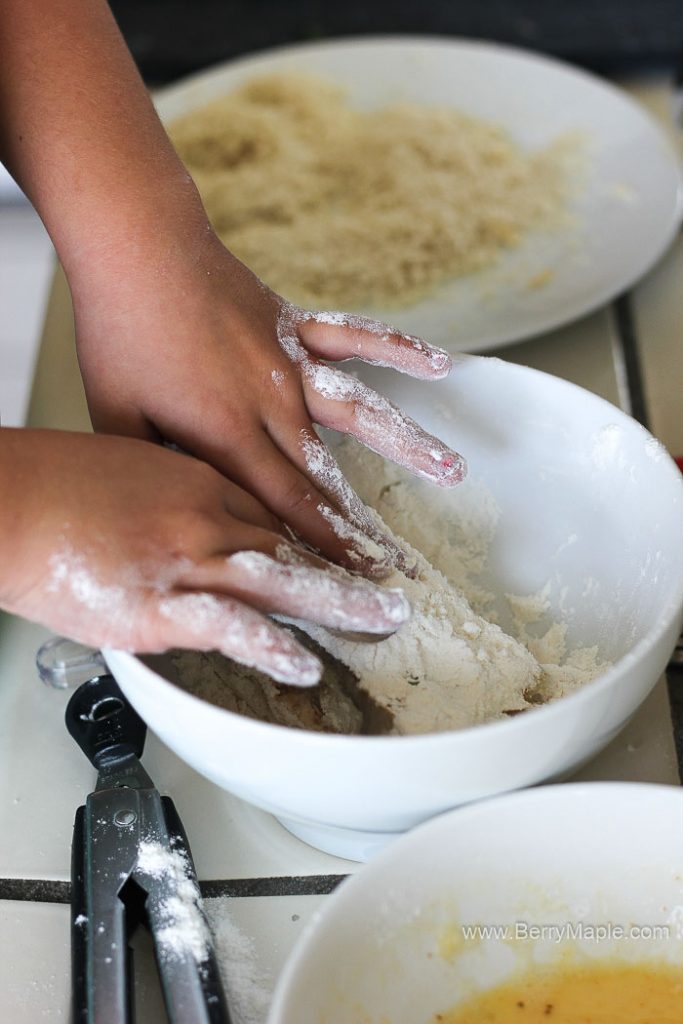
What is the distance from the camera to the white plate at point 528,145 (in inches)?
40.9

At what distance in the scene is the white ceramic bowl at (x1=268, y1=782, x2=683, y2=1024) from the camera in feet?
1.75

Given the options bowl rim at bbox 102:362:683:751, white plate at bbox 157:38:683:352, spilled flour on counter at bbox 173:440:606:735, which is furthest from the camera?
white plate at bbox 157:38:683:352

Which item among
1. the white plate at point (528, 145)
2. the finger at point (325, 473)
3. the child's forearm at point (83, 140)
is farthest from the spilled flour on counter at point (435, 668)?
the white plate at point (528, 145)

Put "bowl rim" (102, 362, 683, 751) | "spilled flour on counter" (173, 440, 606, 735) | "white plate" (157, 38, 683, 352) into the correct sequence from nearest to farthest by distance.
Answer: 1. "bowl rim" (102, 362, 683, 751)
2. "spilled flour on counter" (173, 440, 606, 735)
3. "white plate" (157, 38, 683, 352)

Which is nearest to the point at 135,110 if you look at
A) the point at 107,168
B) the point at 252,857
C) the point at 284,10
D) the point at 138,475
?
the point at 107,168

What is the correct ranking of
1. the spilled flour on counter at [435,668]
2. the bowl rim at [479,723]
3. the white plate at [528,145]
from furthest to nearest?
the white plate at [528,145] < the spilled flour on counter at [435,668] < the bowl rim at [479,723]

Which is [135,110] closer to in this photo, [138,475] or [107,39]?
[107,39]

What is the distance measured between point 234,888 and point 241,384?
0.97 ft

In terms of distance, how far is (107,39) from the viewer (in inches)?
30.5

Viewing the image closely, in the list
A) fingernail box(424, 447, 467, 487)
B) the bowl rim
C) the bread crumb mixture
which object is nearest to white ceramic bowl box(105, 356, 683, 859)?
the bowl rim

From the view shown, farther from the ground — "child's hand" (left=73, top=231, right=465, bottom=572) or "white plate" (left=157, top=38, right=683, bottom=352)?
"child's hand" (left=73, top=231, right=465, bottom=572)

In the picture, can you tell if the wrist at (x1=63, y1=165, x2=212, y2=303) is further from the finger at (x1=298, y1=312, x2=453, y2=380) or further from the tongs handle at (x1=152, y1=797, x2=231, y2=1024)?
the tongs handle at (x1=152, y1=797, x2=231, y2=1024)

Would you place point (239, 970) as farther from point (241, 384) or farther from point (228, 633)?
point (241, 384)

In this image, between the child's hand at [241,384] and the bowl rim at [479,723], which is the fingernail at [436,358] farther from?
the bowl rim at [479,723]
